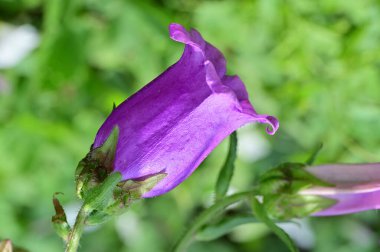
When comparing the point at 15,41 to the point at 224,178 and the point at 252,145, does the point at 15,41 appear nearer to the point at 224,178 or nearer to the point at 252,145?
the point at 252,145

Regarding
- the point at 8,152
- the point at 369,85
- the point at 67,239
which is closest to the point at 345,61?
the point at 369,85

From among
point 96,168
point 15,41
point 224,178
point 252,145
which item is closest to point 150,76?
point 15,41

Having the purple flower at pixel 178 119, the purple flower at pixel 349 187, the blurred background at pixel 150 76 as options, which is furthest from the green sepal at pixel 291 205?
the blurred background at pixel 150 76

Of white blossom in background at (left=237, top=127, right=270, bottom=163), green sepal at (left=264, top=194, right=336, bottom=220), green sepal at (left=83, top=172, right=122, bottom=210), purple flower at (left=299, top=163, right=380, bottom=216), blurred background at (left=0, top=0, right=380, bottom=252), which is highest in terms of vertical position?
green sepal at (left=83, top=172, right=122, bottom=210)

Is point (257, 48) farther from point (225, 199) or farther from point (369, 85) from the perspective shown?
point (225, 199)

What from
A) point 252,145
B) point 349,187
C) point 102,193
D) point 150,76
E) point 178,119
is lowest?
point 252,145

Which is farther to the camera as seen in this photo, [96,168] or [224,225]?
[224,225]

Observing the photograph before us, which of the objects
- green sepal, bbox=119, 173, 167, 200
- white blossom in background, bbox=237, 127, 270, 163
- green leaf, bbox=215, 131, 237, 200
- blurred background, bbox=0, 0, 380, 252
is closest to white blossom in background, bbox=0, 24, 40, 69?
blurred background, bbox=0, 0, 380, 252

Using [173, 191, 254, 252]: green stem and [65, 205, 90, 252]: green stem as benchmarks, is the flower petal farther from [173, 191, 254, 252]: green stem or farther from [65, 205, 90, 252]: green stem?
[65, 205, 90, 252]: green stem
